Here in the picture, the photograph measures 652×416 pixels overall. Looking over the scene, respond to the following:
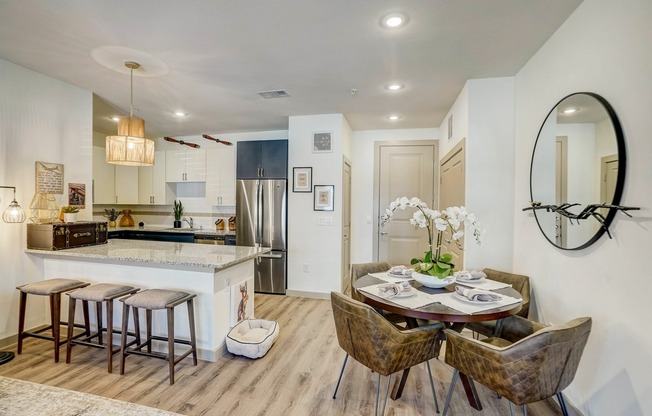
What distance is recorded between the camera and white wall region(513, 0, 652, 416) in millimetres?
1400

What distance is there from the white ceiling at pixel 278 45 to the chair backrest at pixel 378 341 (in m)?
1.86

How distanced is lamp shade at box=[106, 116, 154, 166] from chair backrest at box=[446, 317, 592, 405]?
2.86 meters

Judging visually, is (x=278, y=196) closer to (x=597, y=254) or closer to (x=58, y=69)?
(x=58, y=69)

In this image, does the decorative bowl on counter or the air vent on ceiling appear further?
the air vent on ceiling

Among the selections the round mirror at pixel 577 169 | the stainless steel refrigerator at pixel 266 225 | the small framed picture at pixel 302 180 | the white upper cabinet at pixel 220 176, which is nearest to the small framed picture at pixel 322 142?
the small framed picture at pixel 302 180

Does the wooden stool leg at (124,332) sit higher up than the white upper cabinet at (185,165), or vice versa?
the white upper cabinet at (185,165)

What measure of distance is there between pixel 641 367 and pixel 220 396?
2391 millimetres

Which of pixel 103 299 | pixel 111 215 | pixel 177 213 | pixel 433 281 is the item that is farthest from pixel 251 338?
pixel 111 215

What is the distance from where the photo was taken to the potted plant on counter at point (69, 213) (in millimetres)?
2936

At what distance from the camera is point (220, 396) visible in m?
2.09

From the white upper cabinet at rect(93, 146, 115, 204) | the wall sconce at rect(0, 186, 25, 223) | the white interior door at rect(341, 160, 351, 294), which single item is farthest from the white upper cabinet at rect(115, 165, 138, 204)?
the white interior door at rect(341, 160, 351, 294)

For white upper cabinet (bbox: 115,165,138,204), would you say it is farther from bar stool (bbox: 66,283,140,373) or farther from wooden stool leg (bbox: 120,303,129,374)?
wooden stool leg (bbox: 120,303,129,374)

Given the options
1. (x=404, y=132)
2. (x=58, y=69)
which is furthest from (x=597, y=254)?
(x=58, y=69)

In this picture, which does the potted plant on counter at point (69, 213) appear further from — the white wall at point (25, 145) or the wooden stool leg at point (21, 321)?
the wooden stool leg at point (21, 321)
